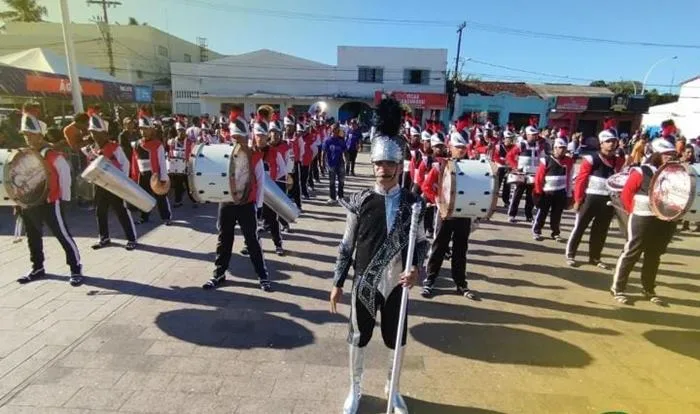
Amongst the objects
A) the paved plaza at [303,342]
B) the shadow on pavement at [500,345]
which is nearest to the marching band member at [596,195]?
the paved plaza at [303,342]

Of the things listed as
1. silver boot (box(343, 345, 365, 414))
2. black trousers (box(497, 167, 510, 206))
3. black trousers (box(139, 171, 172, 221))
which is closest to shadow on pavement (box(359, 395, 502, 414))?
silver boot (box(343, 345, 365, 414))

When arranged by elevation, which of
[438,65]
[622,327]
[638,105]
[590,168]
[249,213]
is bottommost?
[622,327]

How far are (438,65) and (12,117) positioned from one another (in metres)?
31.7

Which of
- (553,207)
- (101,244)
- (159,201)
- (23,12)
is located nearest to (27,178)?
(101,244)

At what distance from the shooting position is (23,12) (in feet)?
124

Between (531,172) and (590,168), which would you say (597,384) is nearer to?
(590,168)

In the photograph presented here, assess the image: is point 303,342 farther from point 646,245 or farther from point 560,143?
point 560,143

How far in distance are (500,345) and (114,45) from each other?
50927 millimetres

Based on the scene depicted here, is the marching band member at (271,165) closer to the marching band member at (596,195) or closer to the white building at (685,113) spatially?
the marching band member at (596,195)

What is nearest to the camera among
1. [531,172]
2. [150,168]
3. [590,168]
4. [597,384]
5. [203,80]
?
[597,384]

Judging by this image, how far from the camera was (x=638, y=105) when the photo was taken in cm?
3384

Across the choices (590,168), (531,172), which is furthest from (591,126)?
(590,168)

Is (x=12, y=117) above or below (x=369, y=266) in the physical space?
above

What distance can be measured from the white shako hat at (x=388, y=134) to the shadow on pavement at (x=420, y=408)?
6.29 ft
